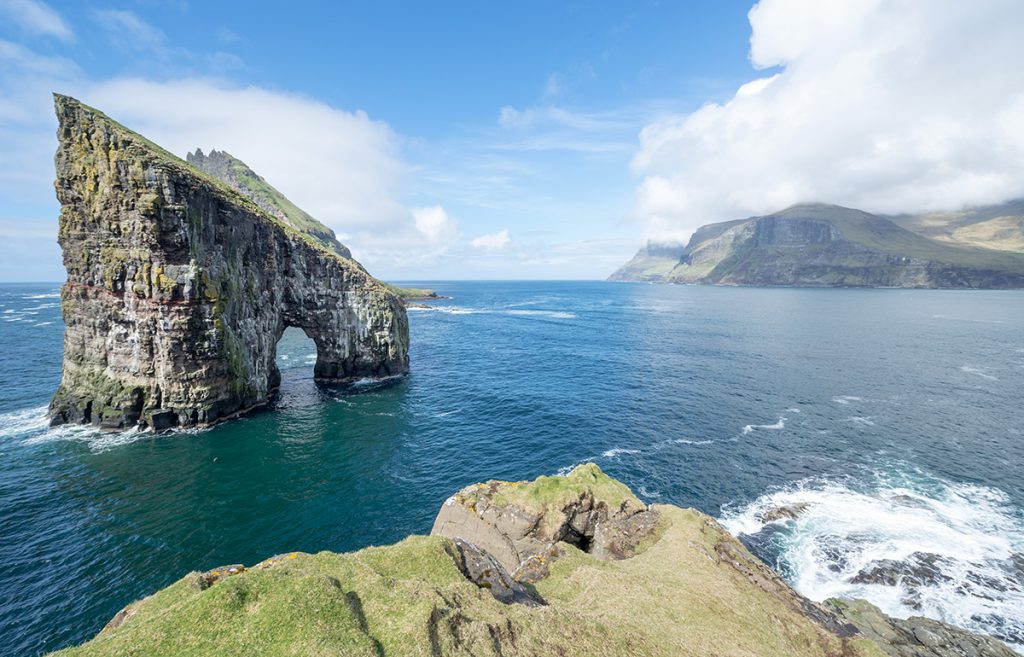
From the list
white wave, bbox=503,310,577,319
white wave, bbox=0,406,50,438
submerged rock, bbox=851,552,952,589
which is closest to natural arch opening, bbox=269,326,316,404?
white wave, bbox=0,406,50,438

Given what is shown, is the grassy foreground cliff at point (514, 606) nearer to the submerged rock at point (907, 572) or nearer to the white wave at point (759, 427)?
the submerged rock at point (907, 572)

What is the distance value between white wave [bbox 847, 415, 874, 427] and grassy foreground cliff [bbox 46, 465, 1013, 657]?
3805cm

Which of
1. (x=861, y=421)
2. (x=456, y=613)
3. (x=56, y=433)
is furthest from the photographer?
(x=861, y=421)

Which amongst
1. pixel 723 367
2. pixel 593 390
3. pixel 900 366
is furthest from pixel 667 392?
pixel 900 366

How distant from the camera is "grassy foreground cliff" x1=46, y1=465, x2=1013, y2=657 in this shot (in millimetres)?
13320

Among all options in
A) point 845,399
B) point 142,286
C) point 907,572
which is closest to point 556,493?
point 907,572

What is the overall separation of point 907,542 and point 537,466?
31.1 m

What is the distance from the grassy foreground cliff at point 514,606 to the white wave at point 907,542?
530cm

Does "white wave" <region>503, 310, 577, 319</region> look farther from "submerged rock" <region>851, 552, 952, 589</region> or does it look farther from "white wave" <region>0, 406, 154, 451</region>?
"submerged rock" <region>851, 552, 952, 589</region>

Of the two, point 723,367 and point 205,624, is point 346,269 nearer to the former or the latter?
point 205,624

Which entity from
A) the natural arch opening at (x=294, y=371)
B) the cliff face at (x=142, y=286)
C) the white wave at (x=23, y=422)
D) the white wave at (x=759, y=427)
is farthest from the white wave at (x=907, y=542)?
the white wave at (x=23, y=422)

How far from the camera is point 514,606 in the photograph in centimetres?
1769

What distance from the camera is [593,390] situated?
70.4 meters

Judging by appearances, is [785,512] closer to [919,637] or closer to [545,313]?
[919,637]
